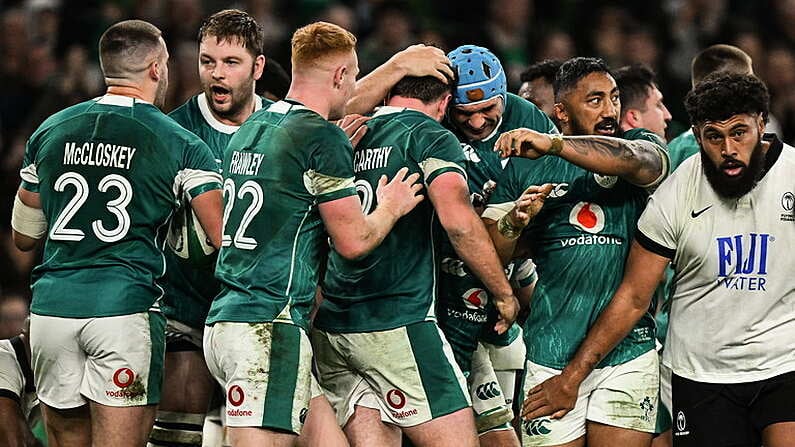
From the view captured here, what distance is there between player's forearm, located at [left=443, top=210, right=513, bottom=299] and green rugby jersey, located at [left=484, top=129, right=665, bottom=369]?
0.44 metres

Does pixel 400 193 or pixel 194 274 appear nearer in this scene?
pixel 400 193

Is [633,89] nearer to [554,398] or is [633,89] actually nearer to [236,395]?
[554,398]

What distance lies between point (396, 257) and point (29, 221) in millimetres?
2065

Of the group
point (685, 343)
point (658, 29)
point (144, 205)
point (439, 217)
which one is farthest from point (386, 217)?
point (658, 29)

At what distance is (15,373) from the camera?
7512 mm

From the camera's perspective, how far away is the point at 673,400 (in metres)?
6.89

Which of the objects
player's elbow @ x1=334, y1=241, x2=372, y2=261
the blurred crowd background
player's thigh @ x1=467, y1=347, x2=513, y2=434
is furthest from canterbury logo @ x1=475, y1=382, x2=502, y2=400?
the blurred crowd background

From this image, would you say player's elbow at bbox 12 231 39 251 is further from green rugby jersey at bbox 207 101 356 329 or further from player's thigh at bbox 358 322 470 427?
player's thigh at bbox 358 322 470 427

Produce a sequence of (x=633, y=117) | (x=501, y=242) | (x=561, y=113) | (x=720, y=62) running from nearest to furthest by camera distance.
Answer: (x=501, y=242)
(x=561, y=113)
(x=633, y=117)
(x=720, y=62)

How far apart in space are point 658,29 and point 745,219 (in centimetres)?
802

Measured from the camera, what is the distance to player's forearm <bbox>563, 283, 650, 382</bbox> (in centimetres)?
672

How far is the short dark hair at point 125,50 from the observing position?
691cm

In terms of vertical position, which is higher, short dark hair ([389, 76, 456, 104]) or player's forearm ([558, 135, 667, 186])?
short dark hair ([389, 76, 456, 104])

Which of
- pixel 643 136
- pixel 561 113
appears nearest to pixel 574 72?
pixel 561 113
